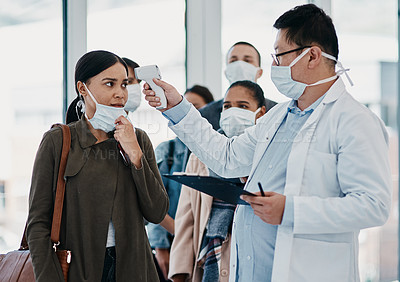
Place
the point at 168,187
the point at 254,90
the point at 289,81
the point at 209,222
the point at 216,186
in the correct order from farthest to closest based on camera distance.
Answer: the point at 168,187 < the point at 254,90 < the point at 209,222 < the point at 289,81 < the point at 216,186

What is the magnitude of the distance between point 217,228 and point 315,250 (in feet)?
2.41

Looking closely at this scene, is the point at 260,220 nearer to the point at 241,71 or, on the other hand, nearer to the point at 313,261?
the point at 313,261

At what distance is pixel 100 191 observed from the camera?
1711 millimetres

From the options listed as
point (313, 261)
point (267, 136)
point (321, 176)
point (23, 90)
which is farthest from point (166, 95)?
point (23, 90)

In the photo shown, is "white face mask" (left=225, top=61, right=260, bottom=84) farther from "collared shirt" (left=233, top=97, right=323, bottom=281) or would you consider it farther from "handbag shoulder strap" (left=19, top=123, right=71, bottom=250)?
"handbag shoulder strap" (left=19, top=123, right=71, bottom=250)

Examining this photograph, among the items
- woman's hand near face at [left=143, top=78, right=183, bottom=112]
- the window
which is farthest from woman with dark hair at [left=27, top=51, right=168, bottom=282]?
the window

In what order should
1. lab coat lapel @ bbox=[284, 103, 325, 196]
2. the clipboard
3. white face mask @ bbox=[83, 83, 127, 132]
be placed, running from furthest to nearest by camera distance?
white face mask @ bbox=[83, 83, 127, 132]
lab coat lapel @ bbox=[284, 103, 325, 196]
the clipboard

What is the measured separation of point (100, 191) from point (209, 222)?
25.3 inches

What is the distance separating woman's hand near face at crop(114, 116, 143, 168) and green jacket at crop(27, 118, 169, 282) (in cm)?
4

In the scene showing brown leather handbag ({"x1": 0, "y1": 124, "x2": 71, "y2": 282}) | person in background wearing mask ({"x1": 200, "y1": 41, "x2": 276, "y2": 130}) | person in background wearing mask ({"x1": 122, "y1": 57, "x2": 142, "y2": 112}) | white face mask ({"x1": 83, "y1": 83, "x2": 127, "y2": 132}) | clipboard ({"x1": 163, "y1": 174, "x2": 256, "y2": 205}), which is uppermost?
person in background wearing mask ({"x1": 200, "y1": 41, "x2": 276, "y2": 130})

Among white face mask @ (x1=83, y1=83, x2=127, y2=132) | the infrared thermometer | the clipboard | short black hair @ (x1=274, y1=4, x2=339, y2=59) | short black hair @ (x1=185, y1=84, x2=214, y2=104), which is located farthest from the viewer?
short black hair @ (x1=185, y1=84, x2=214, y2=104)

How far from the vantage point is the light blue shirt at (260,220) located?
5.04ft

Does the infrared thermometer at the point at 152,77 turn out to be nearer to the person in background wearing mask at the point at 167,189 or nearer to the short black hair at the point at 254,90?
the short black hair at the point at 254,90

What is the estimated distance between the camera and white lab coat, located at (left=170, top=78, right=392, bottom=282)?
4.37 ft
